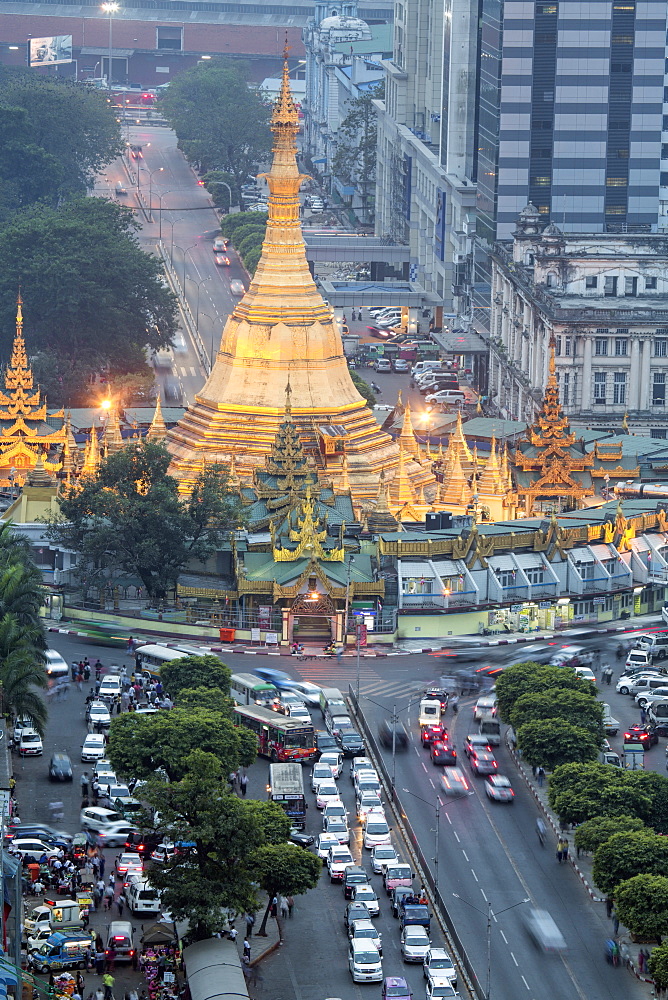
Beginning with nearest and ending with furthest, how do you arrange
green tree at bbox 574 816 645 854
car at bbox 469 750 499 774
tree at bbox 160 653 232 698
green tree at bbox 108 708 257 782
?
green tree at bbox 574 816 645 854
green tree at bbox 108 708 257 782
car at bbox 469 750 499 774
tree at bbox 160 653 232 698

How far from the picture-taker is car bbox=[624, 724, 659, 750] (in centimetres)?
16988

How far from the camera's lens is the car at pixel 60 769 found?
16150cm

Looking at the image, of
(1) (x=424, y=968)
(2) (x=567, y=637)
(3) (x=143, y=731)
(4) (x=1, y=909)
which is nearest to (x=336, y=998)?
(1) (x=424, y=968)

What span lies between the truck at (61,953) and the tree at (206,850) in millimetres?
4226

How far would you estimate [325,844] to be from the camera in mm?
152000

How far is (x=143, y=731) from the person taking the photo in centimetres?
15488

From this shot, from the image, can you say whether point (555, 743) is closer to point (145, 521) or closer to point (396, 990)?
point (396, 990)

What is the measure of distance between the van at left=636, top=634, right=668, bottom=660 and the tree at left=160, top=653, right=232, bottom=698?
29879 millimetres

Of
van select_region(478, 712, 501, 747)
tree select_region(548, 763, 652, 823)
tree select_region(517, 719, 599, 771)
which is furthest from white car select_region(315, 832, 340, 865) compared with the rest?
van select_region(478, 712, 501, 747)

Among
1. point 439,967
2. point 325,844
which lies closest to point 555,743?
point 325,844

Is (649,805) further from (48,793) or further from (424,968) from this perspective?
(48,793)

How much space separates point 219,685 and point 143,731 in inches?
640

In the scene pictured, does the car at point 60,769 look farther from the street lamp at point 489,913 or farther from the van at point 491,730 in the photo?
the street lamp at point 489,913

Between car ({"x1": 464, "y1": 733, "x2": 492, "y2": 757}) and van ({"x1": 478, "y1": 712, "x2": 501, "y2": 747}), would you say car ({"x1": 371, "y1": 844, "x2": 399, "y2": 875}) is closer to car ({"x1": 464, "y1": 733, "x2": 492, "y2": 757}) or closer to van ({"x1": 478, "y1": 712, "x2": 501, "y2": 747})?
car ({"x1": 464, "y1": 733, "x2": 492, "y2": 757})
